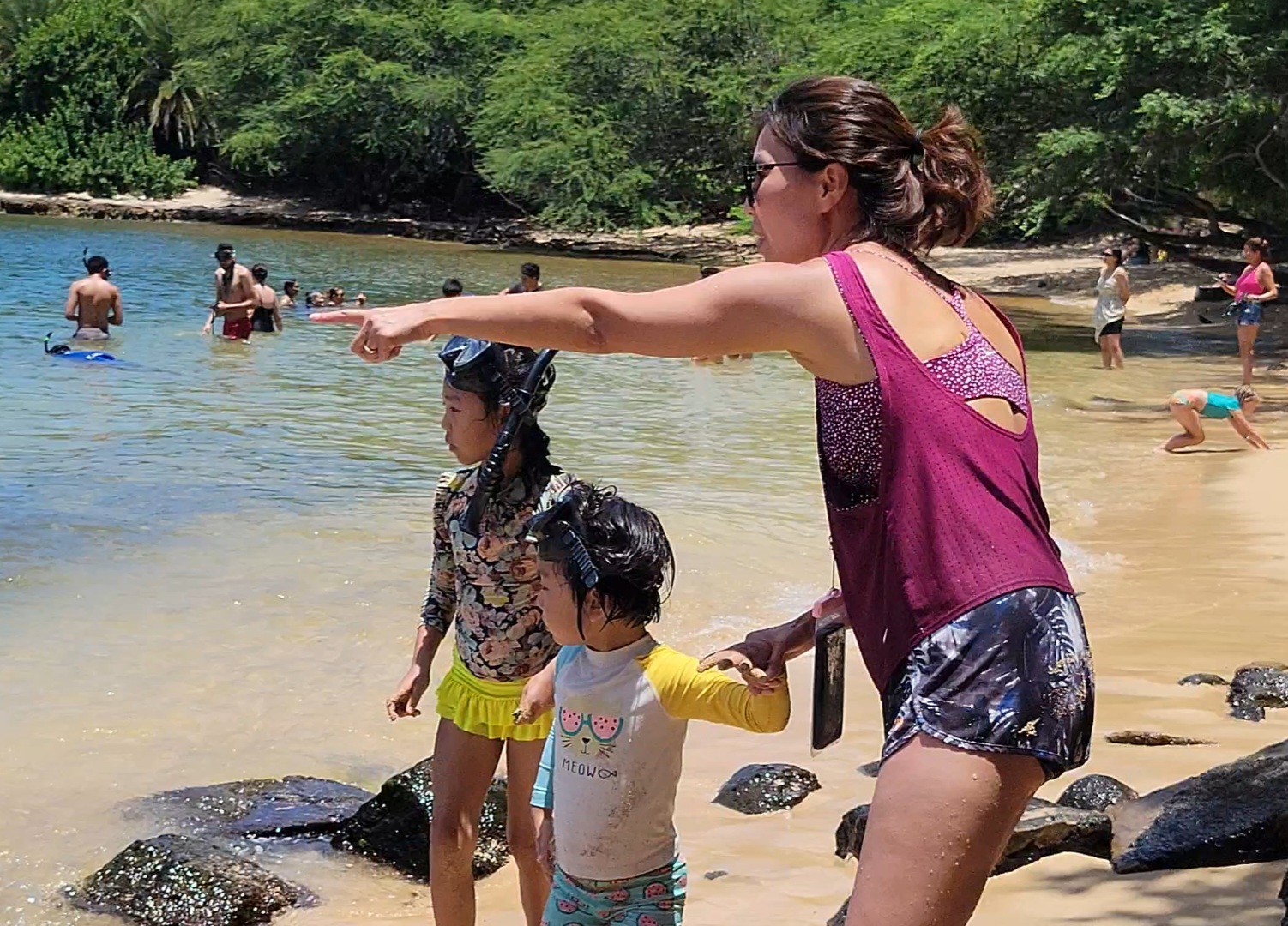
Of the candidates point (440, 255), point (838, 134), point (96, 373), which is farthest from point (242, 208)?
point (838, 134)

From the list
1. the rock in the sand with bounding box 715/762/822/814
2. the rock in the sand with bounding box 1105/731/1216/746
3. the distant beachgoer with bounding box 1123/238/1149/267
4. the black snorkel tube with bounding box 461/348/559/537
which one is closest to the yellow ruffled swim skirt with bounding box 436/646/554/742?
the black snorkel tube with bounding box 461/348/559/537

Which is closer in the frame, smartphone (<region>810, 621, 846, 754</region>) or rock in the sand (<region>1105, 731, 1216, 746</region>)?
smartphone (<region>810, 621, 846, 754</region>)

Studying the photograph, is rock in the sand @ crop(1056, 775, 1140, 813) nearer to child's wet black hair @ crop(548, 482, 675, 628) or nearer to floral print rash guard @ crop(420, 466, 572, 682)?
floral print rash guard @ crop(420, 466, 572, 682)

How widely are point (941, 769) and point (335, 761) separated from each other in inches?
188

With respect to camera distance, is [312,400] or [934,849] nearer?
[934,849]

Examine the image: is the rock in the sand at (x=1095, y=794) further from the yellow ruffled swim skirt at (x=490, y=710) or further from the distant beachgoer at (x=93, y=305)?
the distant beachgoer at (x=93, y=305)

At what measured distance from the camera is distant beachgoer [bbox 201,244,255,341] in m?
21.1

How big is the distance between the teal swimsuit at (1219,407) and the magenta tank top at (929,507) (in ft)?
40.4

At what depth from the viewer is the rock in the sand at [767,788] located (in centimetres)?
567

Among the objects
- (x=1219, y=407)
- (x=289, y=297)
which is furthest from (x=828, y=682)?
(x=289, y=297)

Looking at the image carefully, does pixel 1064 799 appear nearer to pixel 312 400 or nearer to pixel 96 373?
pixel 312 400

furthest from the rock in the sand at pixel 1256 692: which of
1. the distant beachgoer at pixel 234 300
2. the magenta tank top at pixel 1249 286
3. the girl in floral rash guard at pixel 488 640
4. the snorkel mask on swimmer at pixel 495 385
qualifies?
the distant beachgoer at pixel 234 300

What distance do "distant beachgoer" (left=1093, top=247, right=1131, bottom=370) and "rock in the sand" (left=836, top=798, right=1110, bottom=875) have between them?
618 inches

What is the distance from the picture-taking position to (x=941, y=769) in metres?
2.17
